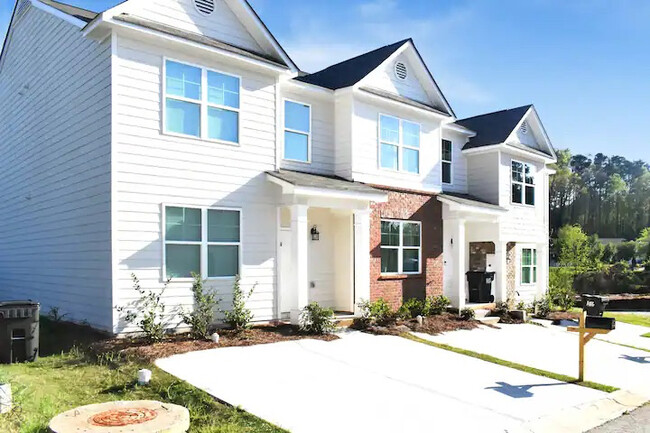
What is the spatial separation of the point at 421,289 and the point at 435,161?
4256mm

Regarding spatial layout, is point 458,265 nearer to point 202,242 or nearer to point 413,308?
point 413,308

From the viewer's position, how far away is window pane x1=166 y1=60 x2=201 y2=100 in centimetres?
1166

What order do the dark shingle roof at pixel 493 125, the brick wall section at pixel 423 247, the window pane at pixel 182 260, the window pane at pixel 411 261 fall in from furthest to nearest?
the dark shingle roof at pixel 493 125 < the window pane at pixel 411 261 < the brick wall section at pixel 423 247 < the window pane at pixel 182 260

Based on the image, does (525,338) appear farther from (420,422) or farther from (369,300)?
(420,422)

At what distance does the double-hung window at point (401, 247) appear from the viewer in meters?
15.8

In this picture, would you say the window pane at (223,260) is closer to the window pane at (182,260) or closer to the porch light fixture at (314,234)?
the window pane at (182,260)

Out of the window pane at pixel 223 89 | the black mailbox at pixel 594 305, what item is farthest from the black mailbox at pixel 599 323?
the window pane at pixel 223 89

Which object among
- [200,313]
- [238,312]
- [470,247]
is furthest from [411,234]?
[200,313]

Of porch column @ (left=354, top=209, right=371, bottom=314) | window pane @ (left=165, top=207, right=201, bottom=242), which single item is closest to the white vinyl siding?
window pane @ (left=165, top=207, right=201, bottom=242)

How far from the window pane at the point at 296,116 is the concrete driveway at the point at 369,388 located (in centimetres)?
599

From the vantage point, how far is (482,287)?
1955 cm

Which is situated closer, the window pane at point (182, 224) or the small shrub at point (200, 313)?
the small shrub at point (200, 313)

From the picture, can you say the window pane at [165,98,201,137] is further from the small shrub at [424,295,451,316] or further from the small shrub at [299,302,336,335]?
the small shrub at [424,295,451,316]

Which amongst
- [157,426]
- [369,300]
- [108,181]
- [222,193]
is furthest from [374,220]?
[157,426]
